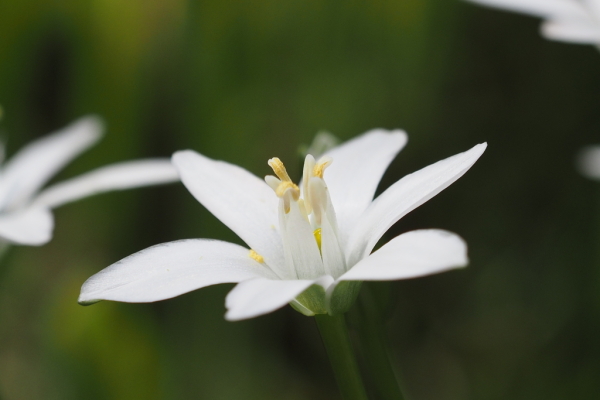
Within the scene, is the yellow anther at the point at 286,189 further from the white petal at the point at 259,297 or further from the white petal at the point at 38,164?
the white petal at the point at 38,164

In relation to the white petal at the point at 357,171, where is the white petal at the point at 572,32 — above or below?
above

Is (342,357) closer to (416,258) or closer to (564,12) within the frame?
(416,258)

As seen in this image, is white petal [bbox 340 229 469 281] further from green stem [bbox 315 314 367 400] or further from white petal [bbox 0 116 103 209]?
white petal [bbox 0 116 103 209]

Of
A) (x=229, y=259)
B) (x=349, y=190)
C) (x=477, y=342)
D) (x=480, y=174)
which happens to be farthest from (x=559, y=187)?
(x=229, y=259)

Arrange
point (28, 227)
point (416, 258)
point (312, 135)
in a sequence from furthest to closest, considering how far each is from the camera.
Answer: point (312, 135) → point (28, 227) → point (416, 258)

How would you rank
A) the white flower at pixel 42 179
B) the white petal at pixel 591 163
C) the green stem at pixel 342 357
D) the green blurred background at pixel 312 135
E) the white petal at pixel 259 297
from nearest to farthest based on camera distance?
the white petal at pixel 259 297 → the green stem at pixel 342 357 → the white flower at pixel 42 179 → the white petal at pixel 591 163 → the green blurred background at pixel 312 135

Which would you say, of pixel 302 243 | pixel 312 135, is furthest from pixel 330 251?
pixel 312 135

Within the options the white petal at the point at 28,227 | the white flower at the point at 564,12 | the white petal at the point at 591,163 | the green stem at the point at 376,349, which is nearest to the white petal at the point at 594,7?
the white flower at the point at 564,12

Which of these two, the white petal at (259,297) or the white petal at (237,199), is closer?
the white petal at (259,297)
